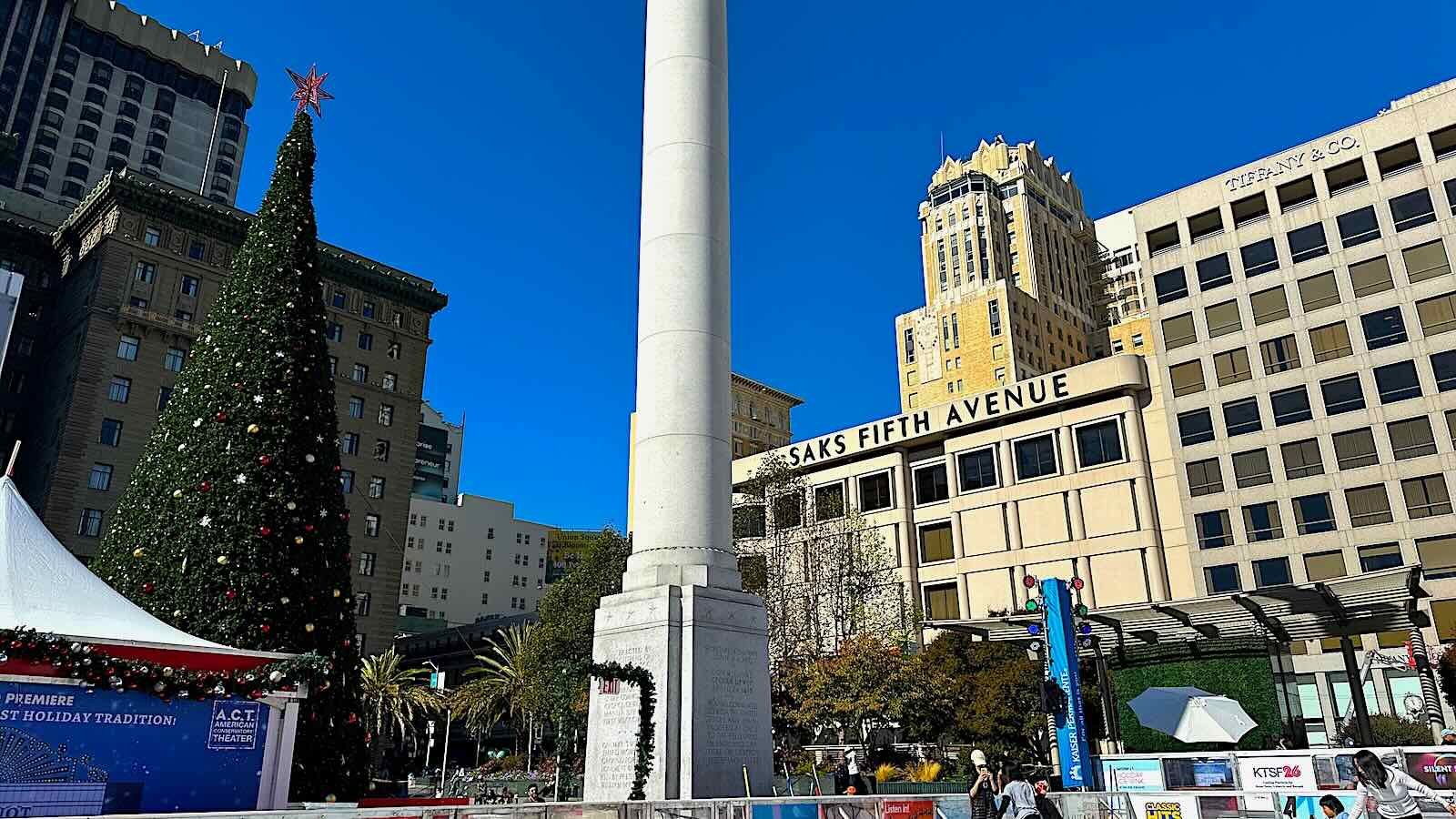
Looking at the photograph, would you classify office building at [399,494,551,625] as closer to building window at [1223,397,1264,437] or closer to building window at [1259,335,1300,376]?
building window at [1223,397,1264,437]

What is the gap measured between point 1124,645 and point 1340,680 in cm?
2267

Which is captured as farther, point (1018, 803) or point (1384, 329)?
point (1384, 329)

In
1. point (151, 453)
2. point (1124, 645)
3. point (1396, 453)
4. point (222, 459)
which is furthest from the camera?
point (1396, 453)

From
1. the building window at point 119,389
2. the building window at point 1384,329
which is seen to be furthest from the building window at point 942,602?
the building window at point 119,389

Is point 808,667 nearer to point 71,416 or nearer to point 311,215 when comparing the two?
point 311,215

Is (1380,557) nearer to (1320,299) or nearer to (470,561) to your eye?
(1320,299)

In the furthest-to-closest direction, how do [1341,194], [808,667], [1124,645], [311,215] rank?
Answer: 1. [1341,194]
2. [808,667]
3. [1124,645]
4. [311,215]

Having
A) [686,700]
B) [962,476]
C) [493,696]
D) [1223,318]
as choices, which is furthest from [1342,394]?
[493,696]

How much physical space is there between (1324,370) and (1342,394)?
5.90 feet

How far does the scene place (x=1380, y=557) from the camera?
5397 centimetres

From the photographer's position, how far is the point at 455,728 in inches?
3329

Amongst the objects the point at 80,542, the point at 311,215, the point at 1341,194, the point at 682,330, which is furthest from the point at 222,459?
the point at 1341,194

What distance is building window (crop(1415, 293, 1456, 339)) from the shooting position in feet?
182

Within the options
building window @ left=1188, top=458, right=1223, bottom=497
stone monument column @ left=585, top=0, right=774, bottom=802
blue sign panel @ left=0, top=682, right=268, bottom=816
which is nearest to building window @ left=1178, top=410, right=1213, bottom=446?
building window @ left=1188, top=458, right=1223, bottom=497
